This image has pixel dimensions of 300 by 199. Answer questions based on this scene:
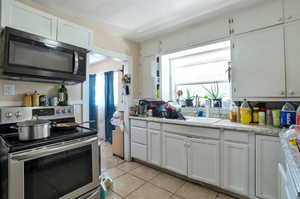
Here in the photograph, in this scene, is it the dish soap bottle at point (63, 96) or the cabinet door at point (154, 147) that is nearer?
the dish soap bottle at point (63, 96)

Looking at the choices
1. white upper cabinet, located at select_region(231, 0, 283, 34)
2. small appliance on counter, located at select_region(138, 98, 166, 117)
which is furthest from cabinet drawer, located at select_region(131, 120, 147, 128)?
white upper cabinet, located at select_region(231, 0, 283, 34)

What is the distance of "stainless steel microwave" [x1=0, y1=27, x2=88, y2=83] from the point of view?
129cm

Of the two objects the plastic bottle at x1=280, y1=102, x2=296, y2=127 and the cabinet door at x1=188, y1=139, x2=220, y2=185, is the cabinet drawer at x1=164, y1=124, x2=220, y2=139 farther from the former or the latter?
the plastic bottle at x1=280, y1=102, x2=296, y2=127

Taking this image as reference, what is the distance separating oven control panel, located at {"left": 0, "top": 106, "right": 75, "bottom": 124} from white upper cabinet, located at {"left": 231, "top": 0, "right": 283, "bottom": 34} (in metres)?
2.52

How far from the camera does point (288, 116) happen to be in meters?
1.52

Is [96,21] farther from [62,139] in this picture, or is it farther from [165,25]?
[62,139]

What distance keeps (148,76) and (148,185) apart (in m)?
1.94

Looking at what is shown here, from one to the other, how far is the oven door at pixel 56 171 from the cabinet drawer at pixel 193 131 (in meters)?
1.16

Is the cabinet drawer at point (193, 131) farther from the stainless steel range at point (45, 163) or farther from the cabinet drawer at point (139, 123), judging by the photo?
the stainless steel range at point (45, 163)

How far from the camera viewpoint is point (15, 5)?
55.8 inches

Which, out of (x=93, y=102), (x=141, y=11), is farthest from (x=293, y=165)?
(x=93, y=102)

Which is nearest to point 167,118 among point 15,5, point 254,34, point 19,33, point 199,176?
point 199,176

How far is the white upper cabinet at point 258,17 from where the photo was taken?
1.69 m

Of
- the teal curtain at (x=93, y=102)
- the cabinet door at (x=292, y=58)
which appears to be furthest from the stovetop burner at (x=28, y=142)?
the teal curtain at (x=93, y=102)
